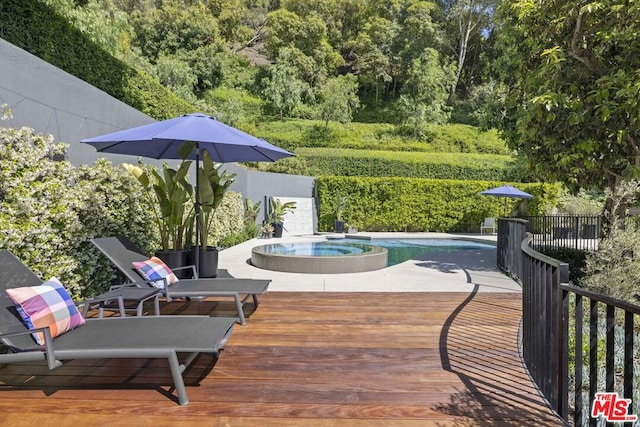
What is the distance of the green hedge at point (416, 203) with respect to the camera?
62.8 feet

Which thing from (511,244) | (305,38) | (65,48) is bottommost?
(511,244)

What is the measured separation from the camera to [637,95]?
618cm

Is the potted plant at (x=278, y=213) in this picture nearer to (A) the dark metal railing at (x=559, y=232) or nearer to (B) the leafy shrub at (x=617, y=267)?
(A) the dark metal railing at (x=559, y=232)

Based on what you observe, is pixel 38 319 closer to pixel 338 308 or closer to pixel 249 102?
pixel 338 308

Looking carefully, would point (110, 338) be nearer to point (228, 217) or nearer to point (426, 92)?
point (228, 217)

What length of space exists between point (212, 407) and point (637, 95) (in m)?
7.29

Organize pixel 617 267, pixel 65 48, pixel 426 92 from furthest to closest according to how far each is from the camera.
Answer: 1. pixel 426 92
2. pixel 65 48
3. pixel 617 267

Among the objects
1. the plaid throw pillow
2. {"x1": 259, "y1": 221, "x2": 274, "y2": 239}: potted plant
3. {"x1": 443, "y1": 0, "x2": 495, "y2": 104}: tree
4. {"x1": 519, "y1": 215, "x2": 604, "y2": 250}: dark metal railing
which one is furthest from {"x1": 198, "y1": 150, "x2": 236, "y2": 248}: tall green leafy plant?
{"x1": 443, "y1": 0, "x2": 495, "y2": 104}: tree

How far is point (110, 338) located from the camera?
2918 mm

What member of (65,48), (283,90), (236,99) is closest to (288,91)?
(283,90)

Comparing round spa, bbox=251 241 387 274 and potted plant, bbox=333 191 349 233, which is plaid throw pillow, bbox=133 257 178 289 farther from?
potted plant, bbox=333 191 349 233

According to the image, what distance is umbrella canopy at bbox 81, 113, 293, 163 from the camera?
15.4 feet

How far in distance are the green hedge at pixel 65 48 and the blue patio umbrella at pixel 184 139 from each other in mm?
1975

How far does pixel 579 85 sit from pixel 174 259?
316 inches
